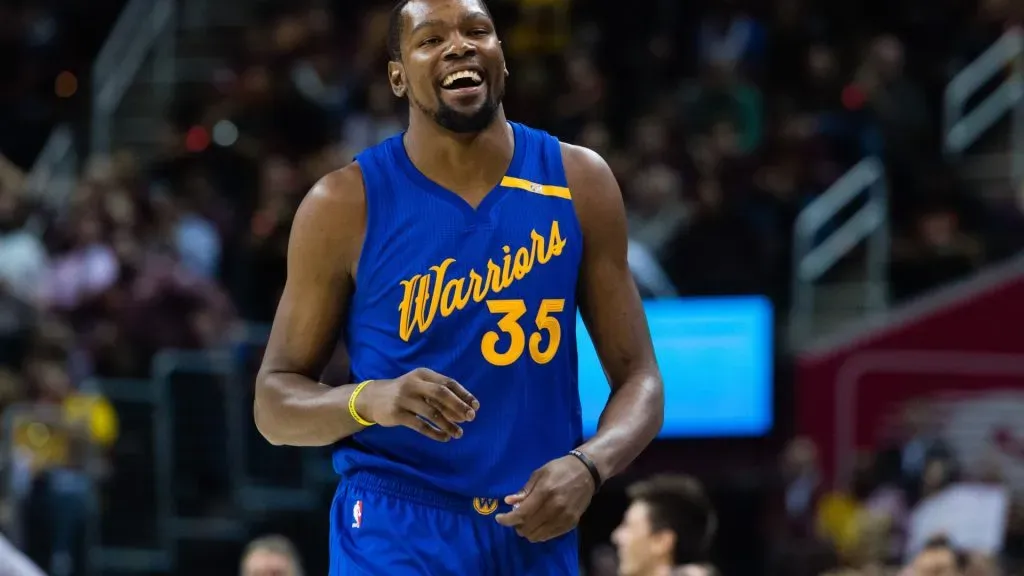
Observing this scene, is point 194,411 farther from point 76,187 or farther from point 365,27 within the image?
point 365,27

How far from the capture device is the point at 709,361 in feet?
44.1

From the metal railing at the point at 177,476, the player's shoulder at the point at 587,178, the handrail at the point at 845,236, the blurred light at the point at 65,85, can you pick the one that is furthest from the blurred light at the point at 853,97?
the player's shoulder at the point at 587,178

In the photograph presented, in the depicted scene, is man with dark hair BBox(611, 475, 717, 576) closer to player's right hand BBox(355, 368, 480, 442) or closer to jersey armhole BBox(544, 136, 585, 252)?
jersey armhole BBox(544, 136, 585, 252)

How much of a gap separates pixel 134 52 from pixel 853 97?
24.8 ft

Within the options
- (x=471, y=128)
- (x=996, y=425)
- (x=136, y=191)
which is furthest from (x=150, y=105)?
(x=471, y=128)

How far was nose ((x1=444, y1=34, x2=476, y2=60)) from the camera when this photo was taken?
4234mm

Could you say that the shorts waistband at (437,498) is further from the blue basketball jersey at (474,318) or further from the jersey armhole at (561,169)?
the jersey armhole at (561,169)

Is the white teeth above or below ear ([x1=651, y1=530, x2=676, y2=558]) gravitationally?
above

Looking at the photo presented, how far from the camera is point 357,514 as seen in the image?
437 centimetres

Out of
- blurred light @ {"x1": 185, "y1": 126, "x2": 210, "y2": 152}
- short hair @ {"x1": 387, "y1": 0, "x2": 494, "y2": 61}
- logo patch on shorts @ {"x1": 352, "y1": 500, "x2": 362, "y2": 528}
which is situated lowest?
logo patch on shorts @ {"x1": 352, "y1": 500, "x2": 362, "y2": 528}

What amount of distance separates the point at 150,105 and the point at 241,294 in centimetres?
438

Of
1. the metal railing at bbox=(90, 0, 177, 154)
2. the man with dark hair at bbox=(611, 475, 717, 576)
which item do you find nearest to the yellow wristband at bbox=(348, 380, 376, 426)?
the man with dark hair at bbox=(611, 475, 717, 576)

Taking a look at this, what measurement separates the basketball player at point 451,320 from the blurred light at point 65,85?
47.5 ft

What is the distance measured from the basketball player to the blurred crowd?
799 cm
